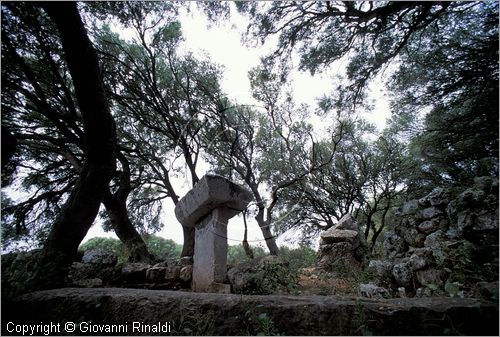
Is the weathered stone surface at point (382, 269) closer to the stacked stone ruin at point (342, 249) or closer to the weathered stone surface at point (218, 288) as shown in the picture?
the stacked stone ruin at point (342, 249)

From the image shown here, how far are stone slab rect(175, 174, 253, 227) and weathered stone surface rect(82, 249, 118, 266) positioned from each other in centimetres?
180

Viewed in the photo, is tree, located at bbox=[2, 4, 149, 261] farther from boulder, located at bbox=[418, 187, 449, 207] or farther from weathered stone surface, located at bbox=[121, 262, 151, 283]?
boulder, located at bbox=[418, 187, 449, 207]

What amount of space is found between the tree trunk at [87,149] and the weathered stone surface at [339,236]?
23.1 feet

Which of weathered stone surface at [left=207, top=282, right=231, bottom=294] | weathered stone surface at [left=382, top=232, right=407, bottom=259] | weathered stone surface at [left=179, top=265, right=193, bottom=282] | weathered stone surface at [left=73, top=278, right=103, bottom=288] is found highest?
weathered stone surface at [left=382, top=232, right=407, bottom=259]

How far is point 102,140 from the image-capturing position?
5.01 m

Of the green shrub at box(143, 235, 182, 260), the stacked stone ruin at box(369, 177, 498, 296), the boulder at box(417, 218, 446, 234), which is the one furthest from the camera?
the green shrub at box(143, 235, 182, 260)

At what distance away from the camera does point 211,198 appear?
4.50m

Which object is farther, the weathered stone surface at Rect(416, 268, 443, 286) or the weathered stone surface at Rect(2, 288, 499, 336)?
the weathered stone surface at Rect(416, 268, 443, 286)

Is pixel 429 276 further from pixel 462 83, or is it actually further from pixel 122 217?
pixel 122 217

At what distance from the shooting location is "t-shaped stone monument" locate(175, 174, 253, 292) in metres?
4.48

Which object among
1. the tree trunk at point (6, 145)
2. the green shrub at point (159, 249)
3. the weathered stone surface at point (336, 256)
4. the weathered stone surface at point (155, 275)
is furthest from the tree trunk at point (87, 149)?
the weathered stone surface at point (336, 256)

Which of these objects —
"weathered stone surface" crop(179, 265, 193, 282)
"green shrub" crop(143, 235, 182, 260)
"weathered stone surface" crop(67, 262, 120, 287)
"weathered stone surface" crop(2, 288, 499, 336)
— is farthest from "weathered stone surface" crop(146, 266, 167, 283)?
"green shrub" crop(143, 235, 182, 260)

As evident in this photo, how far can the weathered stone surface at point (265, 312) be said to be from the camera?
1.85 meters

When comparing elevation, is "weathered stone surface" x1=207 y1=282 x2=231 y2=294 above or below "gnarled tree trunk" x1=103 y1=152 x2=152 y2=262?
below
